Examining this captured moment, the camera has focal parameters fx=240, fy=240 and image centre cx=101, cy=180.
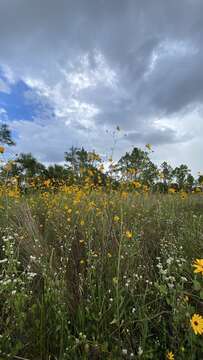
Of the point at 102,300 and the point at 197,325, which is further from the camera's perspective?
the point at 102,300

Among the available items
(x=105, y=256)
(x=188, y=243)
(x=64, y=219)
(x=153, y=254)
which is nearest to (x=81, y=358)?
(x=105, y=256)

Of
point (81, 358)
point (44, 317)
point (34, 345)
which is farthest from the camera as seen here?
point (44, 317)

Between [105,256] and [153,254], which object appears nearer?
[105,256]

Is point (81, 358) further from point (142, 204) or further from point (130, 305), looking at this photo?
point (142, 204)

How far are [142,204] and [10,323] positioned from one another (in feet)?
9.78

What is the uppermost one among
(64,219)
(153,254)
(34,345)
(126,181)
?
(126,181)

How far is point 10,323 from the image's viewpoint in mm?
1326

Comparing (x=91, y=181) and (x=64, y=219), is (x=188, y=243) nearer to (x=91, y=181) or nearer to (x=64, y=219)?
(x=64, y=219)

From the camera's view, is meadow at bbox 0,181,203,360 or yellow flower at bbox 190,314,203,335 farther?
meadow at bbox 0,181,203,360

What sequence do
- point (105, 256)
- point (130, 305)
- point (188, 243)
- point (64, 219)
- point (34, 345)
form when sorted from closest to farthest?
point (34, 345) → point (130, 305) → point (105, 256) → point (188, 243) → point (64, 219)

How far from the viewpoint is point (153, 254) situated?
2338 millimetres

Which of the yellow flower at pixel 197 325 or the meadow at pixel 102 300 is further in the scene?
the meadow at pixel 102 300

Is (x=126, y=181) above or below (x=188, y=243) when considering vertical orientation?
above

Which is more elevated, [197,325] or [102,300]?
[197,325]
